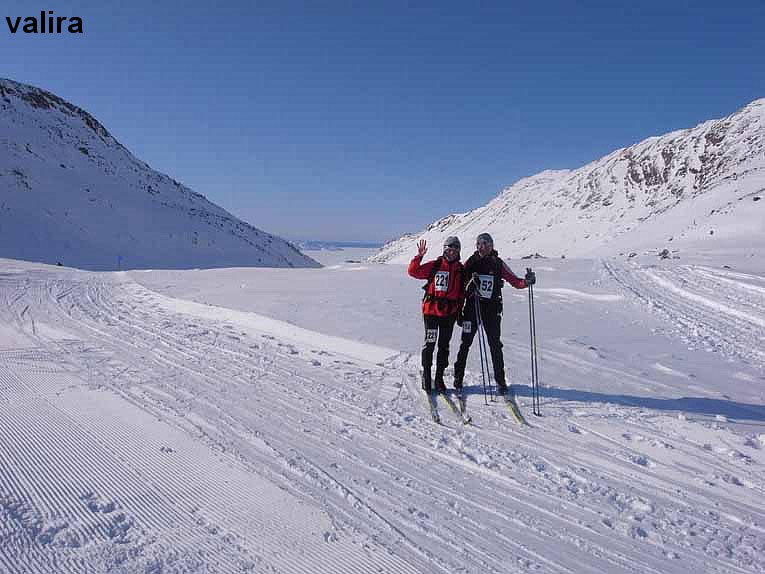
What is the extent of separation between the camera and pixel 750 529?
3.21 m

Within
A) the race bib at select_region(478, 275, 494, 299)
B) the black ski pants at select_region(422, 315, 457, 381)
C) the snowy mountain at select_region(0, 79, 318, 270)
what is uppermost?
the snowy mountain at select_region(0, 79, 318, 270)

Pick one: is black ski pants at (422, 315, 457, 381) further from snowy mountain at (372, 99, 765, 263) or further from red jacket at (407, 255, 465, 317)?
snowy mountain at (372, 99, 765, 263)

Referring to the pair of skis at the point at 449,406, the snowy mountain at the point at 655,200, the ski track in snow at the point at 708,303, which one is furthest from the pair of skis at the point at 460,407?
the snowy mountain at the point at 655,200

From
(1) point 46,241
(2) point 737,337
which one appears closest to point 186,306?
(2) point 737,337

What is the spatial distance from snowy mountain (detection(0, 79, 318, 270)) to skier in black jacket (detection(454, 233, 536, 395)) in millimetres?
35670

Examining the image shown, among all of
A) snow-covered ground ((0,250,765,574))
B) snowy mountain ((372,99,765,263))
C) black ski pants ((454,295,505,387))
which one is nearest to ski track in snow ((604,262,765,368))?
snow-covered ground ((0,250,765,574))

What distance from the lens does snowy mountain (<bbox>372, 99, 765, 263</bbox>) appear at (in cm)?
3781

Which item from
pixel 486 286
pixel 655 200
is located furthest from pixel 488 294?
pixel 655 200

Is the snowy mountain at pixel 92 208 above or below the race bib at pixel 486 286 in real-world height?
above

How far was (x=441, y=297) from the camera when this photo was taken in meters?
5.66

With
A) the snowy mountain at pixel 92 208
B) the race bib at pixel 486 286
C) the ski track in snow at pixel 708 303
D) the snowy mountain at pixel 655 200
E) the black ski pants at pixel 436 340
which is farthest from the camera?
the snowy mountain at pixel 92 208

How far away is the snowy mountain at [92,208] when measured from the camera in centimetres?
3859

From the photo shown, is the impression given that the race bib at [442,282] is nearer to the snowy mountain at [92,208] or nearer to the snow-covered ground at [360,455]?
the snow-covered ground at [360,455]

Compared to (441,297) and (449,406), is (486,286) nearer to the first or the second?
(441,297)
